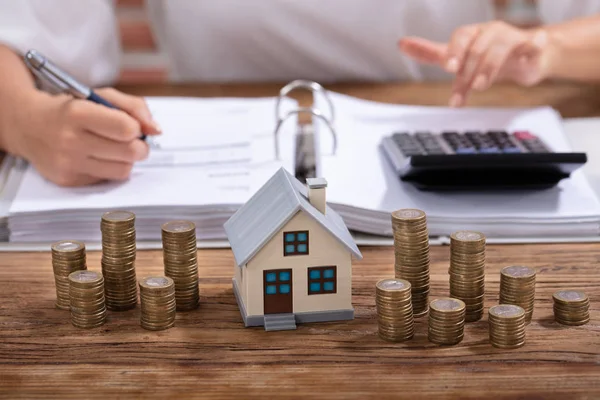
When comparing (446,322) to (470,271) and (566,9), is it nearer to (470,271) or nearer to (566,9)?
(470,271)

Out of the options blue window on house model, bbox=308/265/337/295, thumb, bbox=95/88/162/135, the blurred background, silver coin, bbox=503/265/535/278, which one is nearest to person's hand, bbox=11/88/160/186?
thumb, bbox=95/88/162/135

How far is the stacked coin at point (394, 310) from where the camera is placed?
0.72 m

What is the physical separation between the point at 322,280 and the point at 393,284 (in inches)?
2.4

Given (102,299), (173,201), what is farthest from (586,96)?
(102,299)

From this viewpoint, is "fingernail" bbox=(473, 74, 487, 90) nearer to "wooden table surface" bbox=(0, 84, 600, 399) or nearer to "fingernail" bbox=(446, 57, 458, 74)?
"fingernail" bbox=(446, 57, 458, 74)

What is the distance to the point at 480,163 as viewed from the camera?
3.15 ft

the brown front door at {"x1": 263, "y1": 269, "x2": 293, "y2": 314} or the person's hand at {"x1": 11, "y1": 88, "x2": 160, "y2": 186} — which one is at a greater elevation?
the person's hand at {"x1": 11, "y1": 88, "x2": 160, "y2": 186}

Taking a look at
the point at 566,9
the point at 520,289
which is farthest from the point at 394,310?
the point at 566,9

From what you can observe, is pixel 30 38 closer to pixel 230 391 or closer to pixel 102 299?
pixel 102 299

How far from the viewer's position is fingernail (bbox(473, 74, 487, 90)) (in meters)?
1.25

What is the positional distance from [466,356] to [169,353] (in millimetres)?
241

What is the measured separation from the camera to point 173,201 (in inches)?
38.2

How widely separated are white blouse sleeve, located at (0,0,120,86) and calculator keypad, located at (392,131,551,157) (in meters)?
0.61

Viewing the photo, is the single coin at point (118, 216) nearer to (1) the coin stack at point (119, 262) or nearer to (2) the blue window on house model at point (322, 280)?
(1) the coin stack at point (119, 262)
